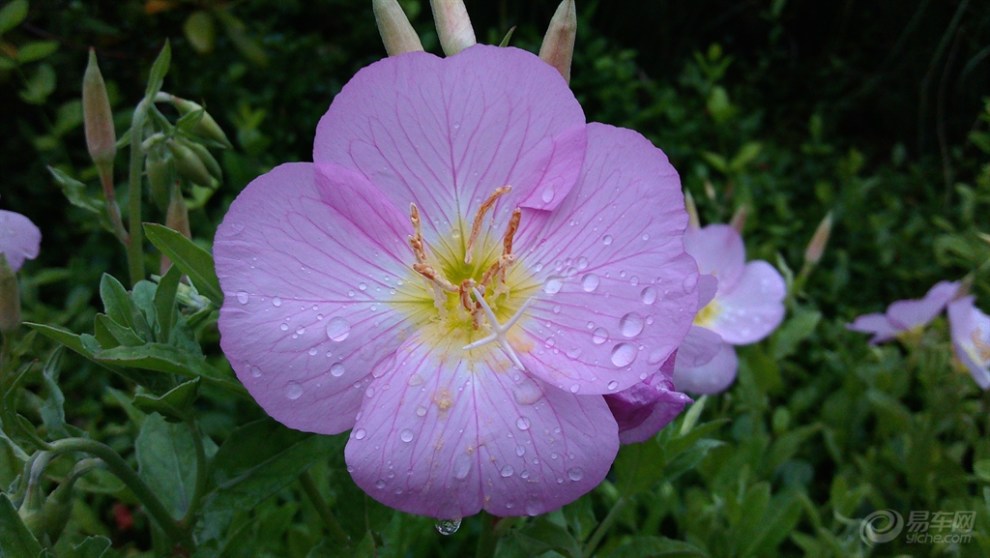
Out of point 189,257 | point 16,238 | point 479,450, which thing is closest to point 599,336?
point 479,450

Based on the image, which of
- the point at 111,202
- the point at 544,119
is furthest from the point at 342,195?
the point at 111,202

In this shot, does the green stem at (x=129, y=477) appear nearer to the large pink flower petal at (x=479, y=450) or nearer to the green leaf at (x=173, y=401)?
the green leaf at (x=173, y=401)

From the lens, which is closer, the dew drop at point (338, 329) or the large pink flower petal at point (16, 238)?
the dew drop at point (338, 329)

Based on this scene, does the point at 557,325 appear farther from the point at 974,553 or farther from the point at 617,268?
the point at 974,553

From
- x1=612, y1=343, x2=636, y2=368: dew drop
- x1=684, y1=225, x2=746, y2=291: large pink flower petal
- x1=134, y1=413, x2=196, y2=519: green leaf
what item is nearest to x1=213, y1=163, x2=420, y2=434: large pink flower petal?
x1=612, y1=343, x2=636, y2=368: dew drop

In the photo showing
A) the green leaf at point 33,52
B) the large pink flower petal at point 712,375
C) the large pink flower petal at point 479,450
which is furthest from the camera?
the green leaf at point 33,52

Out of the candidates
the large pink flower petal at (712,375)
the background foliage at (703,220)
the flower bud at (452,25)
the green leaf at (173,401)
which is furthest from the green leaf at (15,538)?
the large pink flower petal at (712,375)
